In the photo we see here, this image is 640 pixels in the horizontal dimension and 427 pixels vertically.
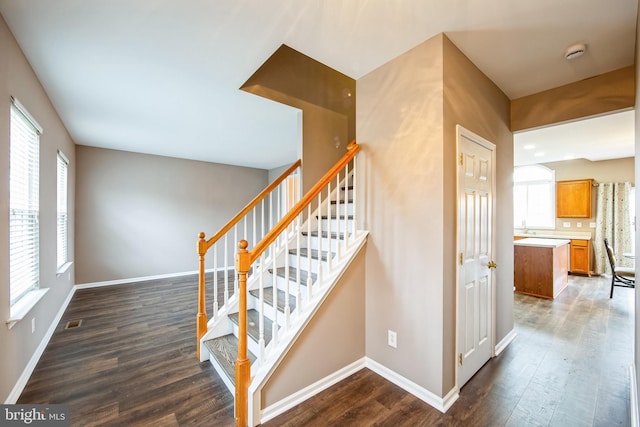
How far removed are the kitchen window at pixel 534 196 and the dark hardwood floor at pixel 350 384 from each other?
4.10m

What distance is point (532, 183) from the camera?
6.84 meters

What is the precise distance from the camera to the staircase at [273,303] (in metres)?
1.66

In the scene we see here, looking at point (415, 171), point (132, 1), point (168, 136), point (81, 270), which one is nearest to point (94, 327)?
point (81, 270)

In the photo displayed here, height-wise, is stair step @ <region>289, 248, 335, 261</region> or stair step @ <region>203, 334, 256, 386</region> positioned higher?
stair step @ <region>289, 248, 335, 261</region>

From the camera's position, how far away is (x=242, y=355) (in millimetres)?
1683

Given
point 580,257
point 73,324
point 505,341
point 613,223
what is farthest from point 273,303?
point 613,223

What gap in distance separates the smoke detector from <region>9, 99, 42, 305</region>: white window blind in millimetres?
4184

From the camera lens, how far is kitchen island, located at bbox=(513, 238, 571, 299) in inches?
162

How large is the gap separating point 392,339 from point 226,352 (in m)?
1.41

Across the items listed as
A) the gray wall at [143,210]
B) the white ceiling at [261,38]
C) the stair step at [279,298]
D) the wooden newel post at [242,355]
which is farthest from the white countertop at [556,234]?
the gray wall at [143,210]

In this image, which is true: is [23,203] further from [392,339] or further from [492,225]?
[492,225]

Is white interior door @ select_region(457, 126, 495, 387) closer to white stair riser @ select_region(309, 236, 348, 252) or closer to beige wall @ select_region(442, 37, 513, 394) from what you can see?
beige wall @ select_region(442, 37, 513, 394)

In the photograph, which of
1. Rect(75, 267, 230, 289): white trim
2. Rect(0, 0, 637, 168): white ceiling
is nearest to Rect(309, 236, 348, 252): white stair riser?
Rect(0, 0, 637, 168): white ceiling

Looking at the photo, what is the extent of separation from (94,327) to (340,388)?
3.15m
